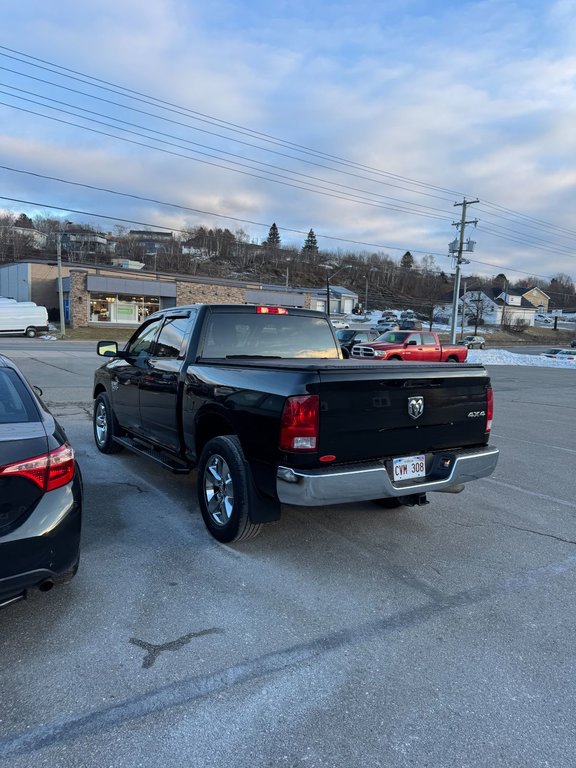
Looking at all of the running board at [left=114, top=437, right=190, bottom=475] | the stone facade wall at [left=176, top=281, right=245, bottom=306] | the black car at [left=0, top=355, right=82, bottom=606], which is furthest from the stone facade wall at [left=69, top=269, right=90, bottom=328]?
the black car at [left=0, top=355, right=82, bottom=606]

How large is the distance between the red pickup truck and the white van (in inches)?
1126

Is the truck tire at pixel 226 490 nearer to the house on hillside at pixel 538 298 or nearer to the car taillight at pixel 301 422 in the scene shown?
the car taillight at pixel 301 422

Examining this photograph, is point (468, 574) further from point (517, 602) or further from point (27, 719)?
point (27, 719)

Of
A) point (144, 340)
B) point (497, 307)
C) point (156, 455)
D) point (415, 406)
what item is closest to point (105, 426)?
point (144, 340)

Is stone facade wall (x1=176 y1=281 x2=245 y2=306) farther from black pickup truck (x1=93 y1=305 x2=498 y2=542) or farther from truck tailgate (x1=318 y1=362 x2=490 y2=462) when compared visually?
truck tailgate (x1=318 y1=362 x2=490 y2=462)

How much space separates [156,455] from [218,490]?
1.38 metres

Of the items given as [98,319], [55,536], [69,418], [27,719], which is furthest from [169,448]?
[98,319]

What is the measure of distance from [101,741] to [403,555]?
8.17 ft

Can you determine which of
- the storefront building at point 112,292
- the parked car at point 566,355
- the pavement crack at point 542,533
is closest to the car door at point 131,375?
the pavement crack at point 542,533

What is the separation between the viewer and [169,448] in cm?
496

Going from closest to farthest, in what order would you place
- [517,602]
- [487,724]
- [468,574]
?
[487,724] → [517,602] → [468,574]

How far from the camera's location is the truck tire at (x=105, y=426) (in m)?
6.36

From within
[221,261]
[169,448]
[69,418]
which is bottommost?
[69,418]

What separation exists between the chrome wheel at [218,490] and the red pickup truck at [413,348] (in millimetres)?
16609
